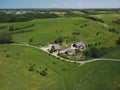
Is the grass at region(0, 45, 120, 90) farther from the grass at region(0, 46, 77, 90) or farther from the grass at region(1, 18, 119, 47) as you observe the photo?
the grass at region(1, 18, 119, 47)

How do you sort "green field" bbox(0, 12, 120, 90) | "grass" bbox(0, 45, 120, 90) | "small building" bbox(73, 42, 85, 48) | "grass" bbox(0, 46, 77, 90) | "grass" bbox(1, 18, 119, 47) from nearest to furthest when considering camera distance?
"grass" bbox(0, 46, 77, 90), "grass" bbox(0, 45, 120, 90), "green field" bbox(0, 12, 120, 90), "small building" bbox(73, 42, 85, 48), "grass" bbox(1, 18, 119, 47)

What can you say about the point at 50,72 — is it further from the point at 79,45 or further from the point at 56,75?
the point at 79,45

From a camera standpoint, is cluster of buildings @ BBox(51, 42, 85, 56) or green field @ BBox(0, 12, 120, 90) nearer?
green field @ BBox(0, 12, 120, 90)

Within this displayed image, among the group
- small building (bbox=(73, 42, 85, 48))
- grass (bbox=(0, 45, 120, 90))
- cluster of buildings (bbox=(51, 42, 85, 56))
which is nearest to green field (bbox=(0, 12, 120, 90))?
grass (bbox=(0, 45, 120, 90))

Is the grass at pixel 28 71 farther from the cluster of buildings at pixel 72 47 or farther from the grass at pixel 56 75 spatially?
the cluster of buildings at pixel 72 47

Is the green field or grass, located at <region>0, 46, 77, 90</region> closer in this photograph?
grass, located at <region>0, 46, 77, 90</region>

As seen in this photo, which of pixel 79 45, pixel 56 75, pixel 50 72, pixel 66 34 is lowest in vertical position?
pixel 56 75

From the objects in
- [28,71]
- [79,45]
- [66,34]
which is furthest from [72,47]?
[28,71]

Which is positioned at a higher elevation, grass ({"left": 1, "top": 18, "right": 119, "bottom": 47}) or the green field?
grass ({"left": 1, "top": 18, "right": 119, "bottom": 47})

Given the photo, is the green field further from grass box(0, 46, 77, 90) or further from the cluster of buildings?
the cluster of buildings

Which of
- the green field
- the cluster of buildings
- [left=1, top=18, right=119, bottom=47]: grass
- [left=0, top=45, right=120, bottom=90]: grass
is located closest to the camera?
[left=0, top=45, right=120, bottom=90]: grass

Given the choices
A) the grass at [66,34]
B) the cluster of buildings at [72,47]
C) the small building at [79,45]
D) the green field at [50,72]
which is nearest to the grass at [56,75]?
the green field at [50,72]

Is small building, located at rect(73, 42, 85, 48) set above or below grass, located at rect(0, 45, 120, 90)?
above
